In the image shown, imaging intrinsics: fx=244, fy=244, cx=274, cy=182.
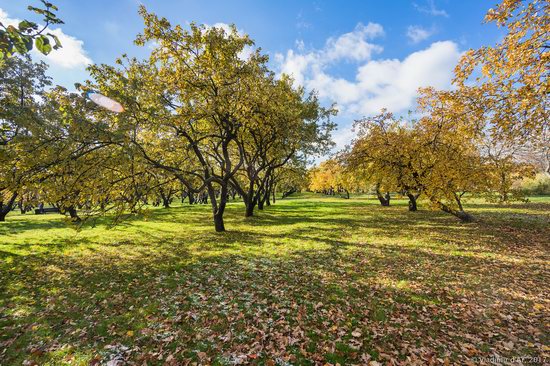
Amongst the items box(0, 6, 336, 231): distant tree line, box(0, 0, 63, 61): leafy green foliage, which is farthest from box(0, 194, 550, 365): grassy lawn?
box(0, 0, 63, 61): leafy green foliage

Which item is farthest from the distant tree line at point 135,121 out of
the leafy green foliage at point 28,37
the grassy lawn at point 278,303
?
the leafy green foliage at point 28,37

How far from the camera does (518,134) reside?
10.3 metres

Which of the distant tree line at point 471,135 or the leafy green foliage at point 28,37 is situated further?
the distant tree line at point 471,135

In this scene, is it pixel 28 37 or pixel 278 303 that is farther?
pixel 278 303

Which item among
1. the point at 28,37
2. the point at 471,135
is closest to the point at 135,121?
the point at 28,37

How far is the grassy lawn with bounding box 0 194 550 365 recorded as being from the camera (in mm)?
5531

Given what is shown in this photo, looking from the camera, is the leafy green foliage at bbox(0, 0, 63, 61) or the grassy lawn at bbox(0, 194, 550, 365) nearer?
the leafy green foliage at bbox(0, 0, 63, 61)

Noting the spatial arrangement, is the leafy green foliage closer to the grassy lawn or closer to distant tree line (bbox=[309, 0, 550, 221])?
the grassy lawn

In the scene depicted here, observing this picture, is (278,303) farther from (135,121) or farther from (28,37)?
(135,121)

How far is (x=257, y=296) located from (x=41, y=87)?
32.6m

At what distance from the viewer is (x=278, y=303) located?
7668mm

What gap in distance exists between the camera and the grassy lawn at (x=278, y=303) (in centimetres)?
553

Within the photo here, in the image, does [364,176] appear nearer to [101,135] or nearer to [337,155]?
[337,155]

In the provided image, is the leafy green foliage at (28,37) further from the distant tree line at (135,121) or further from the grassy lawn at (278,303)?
the distant tree line at (135,121)
